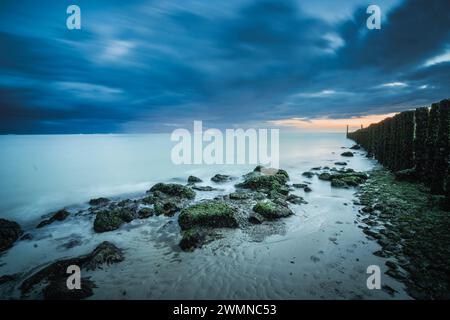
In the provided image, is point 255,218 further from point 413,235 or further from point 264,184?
point 264,184

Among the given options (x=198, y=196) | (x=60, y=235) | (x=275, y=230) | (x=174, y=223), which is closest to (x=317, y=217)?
(x=275, y=230)

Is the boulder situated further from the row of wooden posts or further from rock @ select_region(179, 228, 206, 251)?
the row of wooden posts

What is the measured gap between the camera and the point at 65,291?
4.58 m

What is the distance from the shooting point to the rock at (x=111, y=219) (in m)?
8.05

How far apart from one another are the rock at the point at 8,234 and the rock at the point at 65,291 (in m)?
3.78

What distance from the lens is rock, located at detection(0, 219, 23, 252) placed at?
7207 mm

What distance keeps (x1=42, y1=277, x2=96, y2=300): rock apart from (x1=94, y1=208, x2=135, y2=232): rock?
10.4 feet

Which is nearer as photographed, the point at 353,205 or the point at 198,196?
the point at 353,205

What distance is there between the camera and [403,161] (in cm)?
1462

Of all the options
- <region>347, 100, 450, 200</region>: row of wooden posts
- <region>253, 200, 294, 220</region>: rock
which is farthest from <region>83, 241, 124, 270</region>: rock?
<region>347, 100, 450, 200</region>: row of wooden posts

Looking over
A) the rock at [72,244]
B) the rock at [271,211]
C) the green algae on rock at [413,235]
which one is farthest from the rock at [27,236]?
the green algae on rock at [413,235]

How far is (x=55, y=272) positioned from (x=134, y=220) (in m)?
3.43

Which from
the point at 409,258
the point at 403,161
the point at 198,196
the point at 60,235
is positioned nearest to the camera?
the point at 409,258
